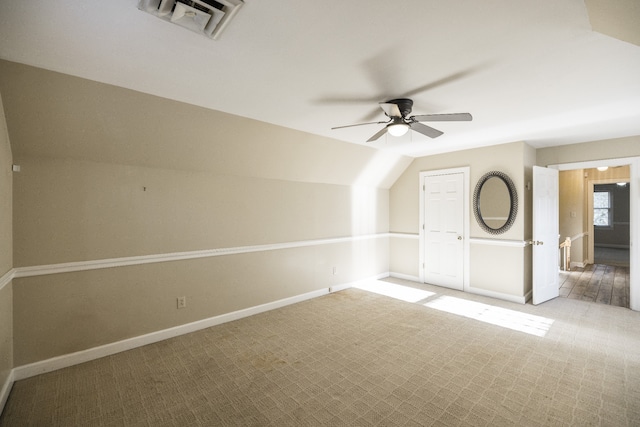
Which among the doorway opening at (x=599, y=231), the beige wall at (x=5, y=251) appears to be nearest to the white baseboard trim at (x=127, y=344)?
the beige wall at (x=5, y=251)

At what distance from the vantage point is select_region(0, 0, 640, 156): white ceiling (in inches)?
58.0

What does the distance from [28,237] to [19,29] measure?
1742 millimetres

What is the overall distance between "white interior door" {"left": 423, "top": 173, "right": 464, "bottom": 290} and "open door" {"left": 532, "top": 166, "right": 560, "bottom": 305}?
3.33 ft

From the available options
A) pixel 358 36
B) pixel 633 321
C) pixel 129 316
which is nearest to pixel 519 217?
pixel 633 321

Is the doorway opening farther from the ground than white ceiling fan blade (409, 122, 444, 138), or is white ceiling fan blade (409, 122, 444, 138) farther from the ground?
white ceiling fan blade (409, 122, 444, 138)

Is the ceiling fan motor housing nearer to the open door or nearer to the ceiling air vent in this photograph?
the ceiling air vent

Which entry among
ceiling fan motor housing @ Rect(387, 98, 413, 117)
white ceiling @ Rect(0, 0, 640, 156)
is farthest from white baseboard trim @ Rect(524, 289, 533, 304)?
ceiling fan motor housing @ Rect(387, 98, 413, 117)

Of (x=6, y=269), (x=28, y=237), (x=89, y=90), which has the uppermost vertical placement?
(x=89, y=90)

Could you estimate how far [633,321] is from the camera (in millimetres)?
3543

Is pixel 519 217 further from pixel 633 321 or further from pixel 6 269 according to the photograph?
pixel 6 269

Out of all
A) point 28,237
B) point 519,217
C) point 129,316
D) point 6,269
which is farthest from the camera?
point 519,217

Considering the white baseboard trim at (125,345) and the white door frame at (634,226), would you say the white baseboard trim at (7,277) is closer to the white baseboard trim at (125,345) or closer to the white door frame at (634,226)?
the white baseboard trim at (125,345)

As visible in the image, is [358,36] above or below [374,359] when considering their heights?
above

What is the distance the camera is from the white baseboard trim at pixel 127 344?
2.46 meters
